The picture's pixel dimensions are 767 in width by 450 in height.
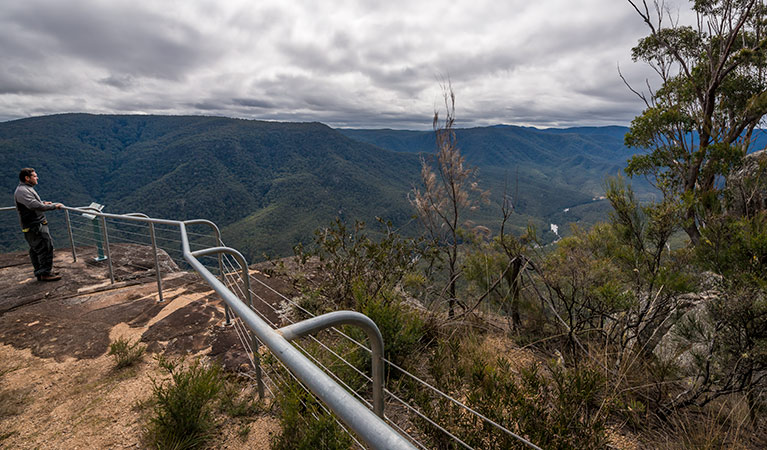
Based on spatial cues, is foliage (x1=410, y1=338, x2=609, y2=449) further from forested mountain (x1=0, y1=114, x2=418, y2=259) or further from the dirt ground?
forested mountain (x1=0, y1=114, x2=418, y2=259)

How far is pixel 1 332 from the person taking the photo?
382cm

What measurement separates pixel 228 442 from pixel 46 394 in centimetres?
180

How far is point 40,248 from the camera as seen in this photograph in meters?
→ 5.33

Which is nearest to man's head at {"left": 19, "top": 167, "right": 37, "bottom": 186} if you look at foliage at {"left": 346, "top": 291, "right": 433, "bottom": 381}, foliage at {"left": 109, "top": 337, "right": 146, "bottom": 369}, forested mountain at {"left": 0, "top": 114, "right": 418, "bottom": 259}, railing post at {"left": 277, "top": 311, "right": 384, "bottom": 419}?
foliage at {"left": 109, "top": 337, "right": 146, "bottom": 369}

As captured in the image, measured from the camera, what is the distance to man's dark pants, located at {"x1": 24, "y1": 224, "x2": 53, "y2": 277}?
17.3 ft

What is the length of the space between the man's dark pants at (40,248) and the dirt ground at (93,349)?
0.28 metres

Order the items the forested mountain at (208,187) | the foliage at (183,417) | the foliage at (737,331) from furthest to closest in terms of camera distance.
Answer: the forested mountain at (208,187), the foliage at (737,331), the foliage at (183,417)

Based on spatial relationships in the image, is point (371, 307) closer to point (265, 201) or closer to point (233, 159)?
point (265, 201)

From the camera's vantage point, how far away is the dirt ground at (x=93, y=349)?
2.38 m

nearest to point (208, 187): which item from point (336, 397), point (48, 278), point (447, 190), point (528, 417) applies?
point (48, 278)

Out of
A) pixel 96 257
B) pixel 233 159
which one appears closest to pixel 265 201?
pixel 233 159

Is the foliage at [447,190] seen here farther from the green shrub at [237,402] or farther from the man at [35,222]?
the man at [35,222]

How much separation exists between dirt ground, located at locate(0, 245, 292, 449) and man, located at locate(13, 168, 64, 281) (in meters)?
0.29

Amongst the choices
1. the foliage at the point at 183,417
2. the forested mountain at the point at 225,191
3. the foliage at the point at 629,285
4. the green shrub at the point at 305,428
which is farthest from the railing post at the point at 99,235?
the forested mountain at the point at 225,191
